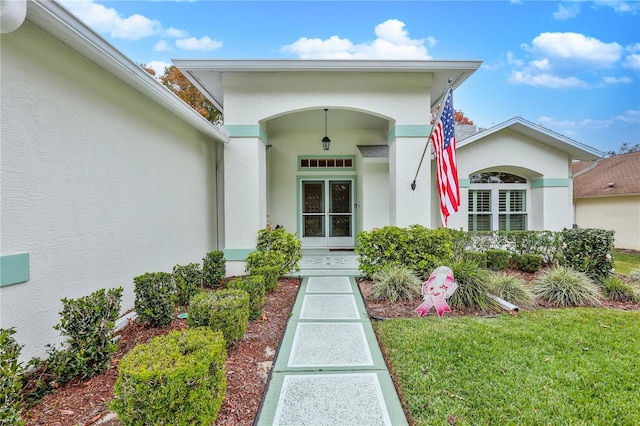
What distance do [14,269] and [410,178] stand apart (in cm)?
666

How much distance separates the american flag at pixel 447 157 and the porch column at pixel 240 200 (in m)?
4.12

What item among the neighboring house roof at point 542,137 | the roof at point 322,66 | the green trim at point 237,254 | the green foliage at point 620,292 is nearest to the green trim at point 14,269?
the green trim at point 237,254

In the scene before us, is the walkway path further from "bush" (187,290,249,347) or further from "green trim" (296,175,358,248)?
"green trim" (296,175,358,248)

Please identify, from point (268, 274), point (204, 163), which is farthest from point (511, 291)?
point (204, 163)

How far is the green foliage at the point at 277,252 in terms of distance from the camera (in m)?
5.58

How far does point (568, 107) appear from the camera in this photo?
23.0 metres

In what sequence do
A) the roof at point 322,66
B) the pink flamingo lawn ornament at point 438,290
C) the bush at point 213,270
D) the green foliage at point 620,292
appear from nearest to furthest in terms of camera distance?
the pink flamingo lawn ornament at point 438,290 → the green foliage at point 620,292 → the bush at point 213,270 → the roof at point 322,66

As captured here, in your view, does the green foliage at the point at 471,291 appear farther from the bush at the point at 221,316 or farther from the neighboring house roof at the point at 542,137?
the neighboring house roof at the point at 542,137

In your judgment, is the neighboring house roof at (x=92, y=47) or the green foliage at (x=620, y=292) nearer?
the neighboring house roof at (x=92, y=47)

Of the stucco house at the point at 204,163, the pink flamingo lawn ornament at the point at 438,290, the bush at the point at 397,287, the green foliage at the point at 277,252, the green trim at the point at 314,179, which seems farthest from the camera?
the green trim at the point at 314,179

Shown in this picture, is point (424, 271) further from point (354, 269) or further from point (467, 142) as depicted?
point (467, 142)

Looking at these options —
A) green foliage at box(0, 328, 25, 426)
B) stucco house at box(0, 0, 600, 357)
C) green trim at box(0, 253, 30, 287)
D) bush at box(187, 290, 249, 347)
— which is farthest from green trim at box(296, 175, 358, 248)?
green foliage at box(0, 328, 25, 426)

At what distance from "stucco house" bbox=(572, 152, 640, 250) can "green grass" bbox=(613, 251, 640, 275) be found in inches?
52.1

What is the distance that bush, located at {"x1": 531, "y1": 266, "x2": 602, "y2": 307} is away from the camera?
4816 millimetres
